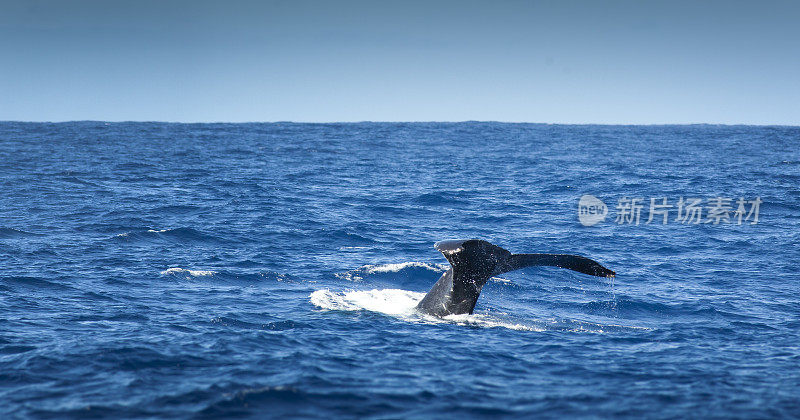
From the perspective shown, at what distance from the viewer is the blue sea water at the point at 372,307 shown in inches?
344

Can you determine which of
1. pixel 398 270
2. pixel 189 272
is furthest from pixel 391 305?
pixel 189 272

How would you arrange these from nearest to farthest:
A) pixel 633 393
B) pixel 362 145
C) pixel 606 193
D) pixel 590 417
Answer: pixel 590 417 → pixel 633 393 → pixel 606 193 → pixel 362 145

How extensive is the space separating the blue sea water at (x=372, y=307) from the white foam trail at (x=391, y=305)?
7cm

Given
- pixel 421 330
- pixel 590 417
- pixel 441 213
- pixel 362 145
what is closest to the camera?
pixel 590 417

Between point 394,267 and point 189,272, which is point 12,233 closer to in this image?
point 189,272

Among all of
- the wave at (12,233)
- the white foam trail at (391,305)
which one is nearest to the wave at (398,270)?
the white foam trail at (391,305)

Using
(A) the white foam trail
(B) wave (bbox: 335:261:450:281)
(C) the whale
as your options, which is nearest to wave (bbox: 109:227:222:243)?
(B) wave (bbox: 335:261:450:281)

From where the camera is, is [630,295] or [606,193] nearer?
[630,295]

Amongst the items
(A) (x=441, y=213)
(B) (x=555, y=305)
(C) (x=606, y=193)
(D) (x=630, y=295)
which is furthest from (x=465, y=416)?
(C) (x=606, y=193)

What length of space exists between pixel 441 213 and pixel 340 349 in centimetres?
1681

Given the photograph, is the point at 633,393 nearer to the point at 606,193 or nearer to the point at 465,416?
the point at 465,416

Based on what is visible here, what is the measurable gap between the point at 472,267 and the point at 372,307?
9.44ft

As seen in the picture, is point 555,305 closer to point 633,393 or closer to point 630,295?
point 630,295

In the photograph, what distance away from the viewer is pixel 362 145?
6888 centimetres
